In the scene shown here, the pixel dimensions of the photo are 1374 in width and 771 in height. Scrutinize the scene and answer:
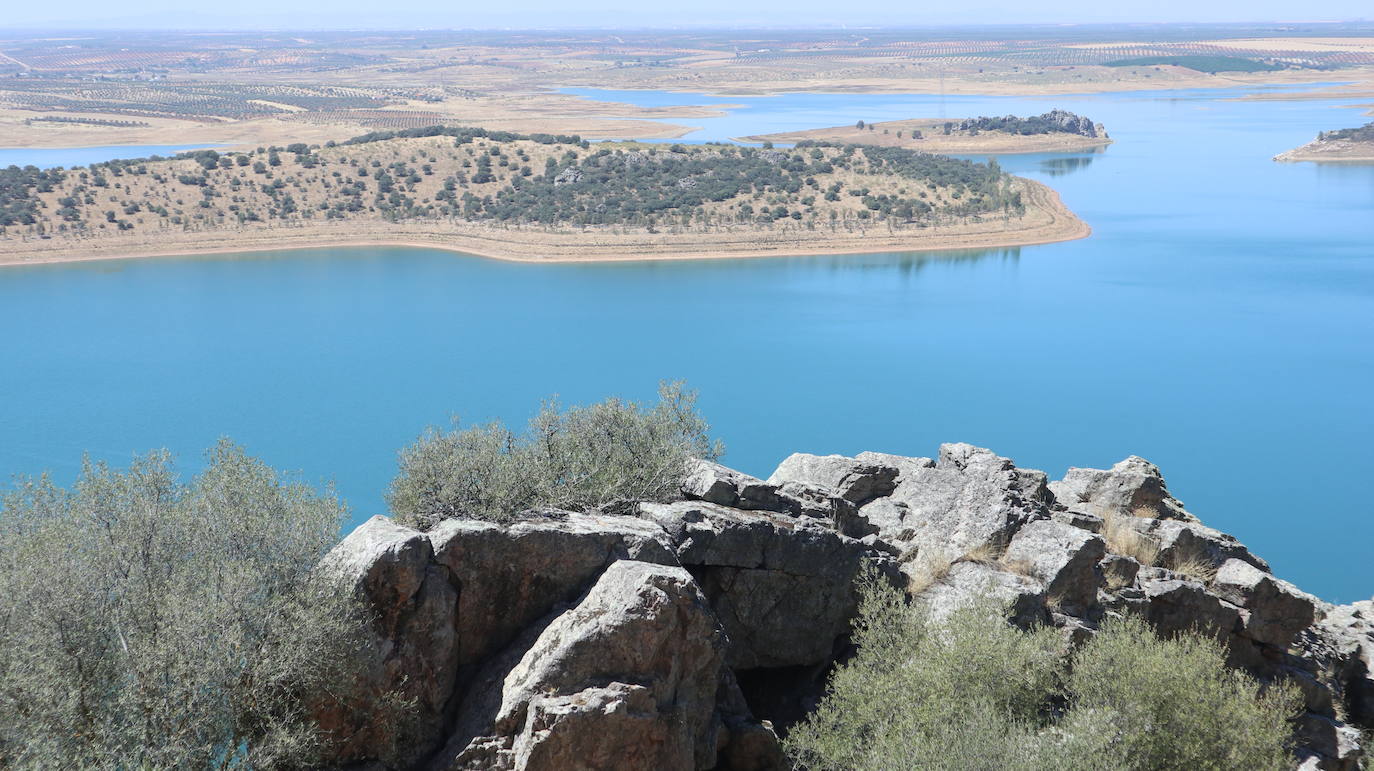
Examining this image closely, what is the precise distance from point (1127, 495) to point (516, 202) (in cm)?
6250

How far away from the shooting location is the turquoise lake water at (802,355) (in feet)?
113

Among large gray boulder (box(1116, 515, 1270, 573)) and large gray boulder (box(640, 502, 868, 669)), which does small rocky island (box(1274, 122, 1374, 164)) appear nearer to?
large gray boulder (box(1116, 515, 1270, 573))

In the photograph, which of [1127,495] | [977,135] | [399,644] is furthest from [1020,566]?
[977,135]

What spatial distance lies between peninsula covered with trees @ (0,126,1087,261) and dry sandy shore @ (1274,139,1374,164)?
40.3 meters

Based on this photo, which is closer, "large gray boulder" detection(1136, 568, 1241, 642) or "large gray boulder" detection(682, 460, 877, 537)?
"large gray boulder" detection(682, 460, 877, 537)

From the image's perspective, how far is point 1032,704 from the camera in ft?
40.6

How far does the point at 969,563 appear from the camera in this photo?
50.0 ft

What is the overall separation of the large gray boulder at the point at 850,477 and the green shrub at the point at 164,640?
354 inches

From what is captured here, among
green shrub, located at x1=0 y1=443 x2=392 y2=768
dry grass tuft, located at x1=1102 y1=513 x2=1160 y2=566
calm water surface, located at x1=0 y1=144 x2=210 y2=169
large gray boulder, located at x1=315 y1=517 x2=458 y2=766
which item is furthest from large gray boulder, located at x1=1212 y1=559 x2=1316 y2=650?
calm water surface, located at x1=0 y1=144 x2=210 y2=169

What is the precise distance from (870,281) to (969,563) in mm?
47777

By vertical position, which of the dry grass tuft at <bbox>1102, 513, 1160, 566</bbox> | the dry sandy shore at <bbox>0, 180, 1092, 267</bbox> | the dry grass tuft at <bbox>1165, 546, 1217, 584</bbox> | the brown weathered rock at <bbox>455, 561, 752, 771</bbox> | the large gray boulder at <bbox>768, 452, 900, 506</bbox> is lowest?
the dry sandy shore at <bbox>0, 180, 1092, 267</bbox>

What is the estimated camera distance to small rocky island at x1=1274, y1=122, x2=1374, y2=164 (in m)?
108

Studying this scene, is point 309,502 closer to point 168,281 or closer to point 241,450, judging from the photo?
point 241,450

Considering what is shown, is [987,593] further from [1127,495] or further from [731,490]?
[1127,495]
